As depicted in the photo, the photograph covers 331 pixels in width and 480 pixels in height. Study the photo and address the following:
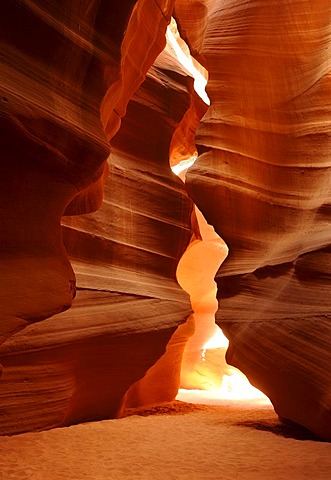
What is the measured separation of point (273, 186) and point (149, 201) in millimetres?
1663

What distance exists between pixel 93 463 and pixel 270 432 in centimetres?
208

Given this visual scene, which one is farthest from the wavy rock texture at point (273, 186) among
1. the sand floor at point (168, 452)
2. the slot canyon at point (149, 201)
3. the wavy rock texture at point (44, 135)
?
the wavy rock texture at point (44, 135)

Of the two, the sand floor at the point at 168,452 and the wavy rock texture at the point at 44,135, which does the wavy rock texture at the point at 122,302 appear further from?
the wavy rock texture at the point at 44,135

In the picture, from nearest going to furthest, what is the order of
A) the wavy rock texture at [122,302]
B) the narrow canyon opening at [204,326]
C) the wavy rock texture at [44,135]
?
1. the wavy rock texture at [44,135]
2. the wavy rock texture at [122,302]
3. the narrow canyon opening at [204,326]

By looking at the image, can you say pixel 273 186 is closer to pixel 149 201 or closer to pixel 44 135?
pixel 149 201

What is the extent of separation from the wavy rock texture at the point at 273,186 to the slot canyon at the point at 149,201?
0.06 feet

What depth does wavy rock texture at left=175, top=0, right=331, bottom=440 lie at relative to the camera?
195 inches

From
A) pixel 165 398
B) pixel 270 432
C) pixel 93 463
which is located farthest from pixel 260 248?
pixel 93 463

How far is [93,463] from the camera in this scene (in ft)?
11.2

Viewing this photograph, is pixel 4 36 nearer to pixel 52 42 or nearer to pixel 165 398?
pixel 52 42

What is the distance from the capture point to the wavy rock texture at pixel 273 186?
496cm

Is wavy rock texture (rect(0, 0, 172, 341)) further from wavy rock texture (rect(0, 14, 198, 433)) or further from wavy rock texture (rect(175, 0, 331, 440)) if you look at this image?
wavy rock texture (rect(175, 0, 331, 440))

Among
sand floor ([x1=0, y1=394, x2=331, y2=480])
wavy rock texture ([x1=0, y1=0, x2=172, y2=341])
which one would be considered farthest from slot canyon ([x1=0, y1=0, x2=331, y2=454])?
sand floor ([x1=0, y1=394, x2=331, y2=480])

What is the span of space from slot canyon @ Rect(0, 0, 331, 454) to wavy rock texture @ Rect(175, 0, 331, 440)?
17 mm
